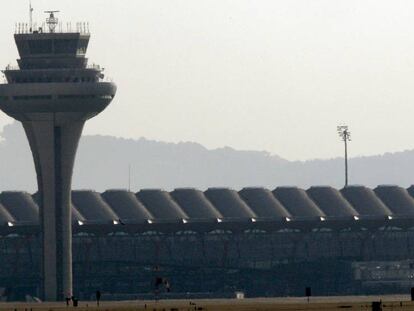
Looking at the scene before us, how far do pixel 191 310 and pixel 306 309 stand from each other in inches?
394

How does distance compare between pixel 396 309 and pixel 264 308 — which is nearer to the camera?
pixel 396 309

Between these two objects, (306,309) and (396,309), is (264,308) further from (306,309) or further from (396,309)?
(396,309)

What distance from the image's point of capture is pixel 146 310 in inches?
6619

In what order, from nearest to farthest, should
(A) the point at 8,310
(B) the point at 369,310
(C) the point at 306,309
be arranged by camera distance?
(B) the point at 369,310 → (C) the point at 306,309 → (A) the point at 8,310

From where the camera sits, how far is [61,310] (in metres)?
174

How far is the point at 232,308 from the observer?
173 m

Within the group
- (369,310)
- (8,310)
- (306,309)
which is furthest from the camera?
(8,310)

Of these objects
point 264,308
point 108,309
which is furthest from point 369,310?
point 108,309

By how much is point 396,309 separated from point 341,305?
64.1ft

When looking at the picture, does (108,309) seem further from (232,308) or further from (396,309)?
(396,309)

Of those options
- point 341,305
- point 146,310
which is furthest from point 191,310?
point 341,305

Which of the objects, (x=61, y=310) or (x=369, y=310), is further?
(x=61, y=310)

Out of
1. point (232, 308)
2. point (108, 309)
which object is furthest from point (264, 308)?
point (108, 309)

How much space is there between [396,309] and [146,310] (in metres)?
24.0
